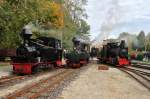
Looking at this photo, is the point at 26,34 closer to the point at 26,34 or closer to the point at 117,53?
the point at 26,34

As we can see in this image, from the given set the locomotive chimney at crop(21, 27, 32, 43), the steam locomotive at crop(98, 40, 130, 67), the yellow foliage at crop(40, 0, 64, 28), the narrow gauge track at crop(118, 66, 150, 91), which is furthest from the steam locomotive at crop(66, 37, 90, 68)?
the yellow foliage at crop(40, 0, 64, 28)

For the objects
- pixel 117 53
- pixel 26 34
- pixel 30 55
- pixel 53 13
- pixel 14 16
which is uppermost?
pixel 53 13

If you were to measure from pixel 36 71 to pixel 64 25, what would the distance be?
133 feet

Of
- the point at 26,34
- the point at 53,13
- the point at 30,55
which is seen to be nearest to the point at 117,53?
the point at 53,13

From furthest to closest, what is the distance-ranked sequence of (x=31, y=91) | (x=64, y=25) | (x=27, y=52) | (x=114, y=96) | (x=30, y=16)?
(x=64, y=25) → (x=30, y=16) → (x=27, y=52) → (x=31, y=91) → (x=114, y=96)

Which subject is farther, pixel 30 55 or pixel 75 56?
pixel 75 56

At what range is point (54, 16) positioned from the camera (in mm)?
57812

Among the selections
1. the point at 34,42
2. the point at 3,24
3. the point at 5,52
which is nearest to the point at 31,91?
the point at 34,42

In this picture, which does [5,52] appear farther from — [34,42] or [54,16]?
[34,42]

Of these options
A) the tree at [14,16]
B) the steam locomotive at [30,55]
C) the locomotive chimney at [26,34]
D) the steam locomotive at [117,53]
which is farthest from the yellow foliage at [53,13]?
the locomotive chimney at [26,34]

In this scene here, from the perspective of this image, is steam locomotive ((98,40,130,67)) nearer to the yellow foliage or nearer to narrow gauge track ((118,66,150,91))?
the yellow foliage

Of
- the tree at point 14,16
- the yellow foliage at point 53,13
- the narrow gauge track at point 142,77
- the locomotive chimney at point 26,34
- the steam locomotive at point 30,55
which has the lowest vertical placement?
the narrow gauge track at point 142,77

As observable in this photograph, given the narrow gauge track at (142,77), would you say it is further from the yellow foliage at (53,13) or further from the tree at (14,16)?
the yellow foliage at (53,13)

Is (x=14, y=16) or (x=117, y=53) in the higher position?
(x=14, y=16)
